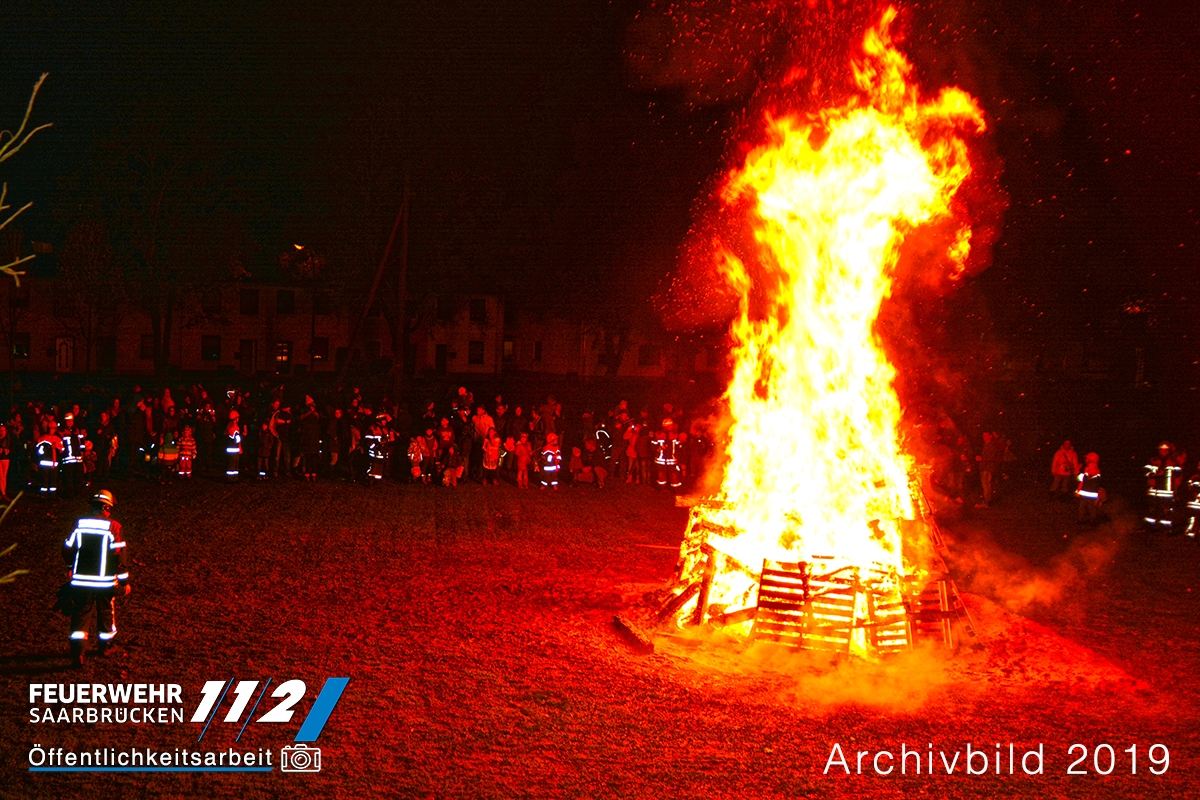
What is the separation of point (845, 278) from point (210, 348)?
47.9 metres

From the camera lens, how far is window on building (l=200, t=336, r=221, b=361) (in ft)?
170

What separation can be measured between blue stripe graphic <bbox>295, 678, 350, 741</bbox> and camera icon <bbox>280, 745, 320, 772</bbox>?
181mm

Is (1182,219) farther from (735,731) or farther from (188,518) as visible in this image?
(188,518)

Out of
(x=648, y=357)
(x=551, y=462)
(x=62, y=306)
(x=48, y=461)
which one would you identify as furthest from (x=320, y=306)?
(x=48, y=461)

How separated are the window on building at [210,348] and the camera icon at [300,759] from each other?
49.5 m

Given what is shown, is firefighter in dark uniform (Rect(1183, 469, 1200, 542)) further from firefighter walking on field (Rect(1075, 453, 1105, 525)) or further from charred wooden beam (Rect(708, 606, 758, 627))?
charred wooden beam (Rect(708, 606, 758, 627))

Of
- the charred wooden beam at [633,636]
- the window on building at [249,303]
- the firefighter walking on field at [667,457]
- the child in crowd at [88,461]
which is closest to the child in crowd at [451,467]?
the firefighter walking on field at [667,457]

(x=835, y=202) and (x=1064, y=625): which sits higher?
(x=835, y=202)

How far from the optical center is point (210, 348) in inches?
2046

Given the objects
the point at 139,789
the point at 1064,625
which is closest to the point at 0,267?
the point at 139,789

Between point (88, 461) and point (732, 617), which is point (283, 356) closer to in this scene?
point (88, 461)

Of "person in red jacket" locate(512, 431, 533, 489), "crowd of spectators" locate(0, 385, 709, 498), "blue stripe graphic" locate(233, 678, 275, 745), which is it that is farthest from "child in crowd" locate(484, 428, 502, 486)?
"blue stripe graphic" locate(233, 678, 275, 745)

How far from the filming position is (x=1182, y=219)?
2370 cm

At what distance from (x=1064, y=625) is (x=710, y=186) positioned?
18.4 m
